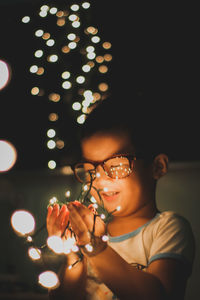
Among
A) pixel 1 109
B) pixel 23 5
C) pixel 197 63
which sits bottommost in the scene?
pixel 1 109

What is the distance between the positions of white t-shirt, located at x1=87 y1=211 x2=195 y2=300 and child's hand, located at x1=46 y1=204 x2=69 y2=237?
0.23 meters

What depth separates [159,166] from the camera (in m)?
1.00

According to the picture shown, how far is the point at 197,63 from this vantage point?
4.29ft

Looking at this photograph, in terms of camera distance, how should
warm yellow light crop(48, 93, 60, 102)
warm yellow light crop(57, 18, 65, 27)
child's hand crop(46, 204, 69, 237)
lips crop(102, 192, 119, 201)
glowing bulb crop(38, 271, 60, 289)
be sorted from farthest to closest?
warm yellow light crop(48, 93, 60, 102)
warm yellow light crop(57, 18, 65, 27)
lips crop(102, 192, 119, 201)
child's hand crop(46, 204, 69, 237)
glowing bulb crop(38, 271, 60, 289)

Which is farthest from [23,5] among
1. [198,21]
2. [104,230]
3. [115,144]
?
[104,230]

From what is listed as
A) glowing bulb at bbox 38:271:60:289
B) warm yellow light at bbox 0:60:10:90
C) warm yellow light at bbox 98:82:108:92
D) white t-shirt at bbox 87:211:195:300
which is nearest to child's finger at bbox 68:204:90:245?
glowing bulb at bbox 38:271:60:289

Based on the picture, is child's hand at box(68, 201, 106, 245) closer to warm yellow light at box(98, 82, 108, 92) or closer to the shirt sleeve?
the shirt sleeve

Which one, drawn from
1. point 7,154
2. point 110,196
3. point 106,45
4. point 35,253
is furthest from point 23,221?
point 106,45

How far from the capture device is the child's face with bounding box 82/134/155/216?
931 millimetres

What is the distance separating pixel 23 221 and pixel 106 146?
36 centimetres

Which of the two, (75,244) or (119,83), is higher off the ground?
(119,83)

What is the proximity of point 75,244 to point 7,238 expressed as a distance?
1010mm

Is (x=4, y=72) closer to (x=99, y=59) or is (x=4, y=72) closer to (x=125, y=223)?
(x=99, y=59)

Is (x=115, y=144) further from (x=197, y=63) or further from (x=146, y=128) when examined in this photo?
(x=197, y=63)
